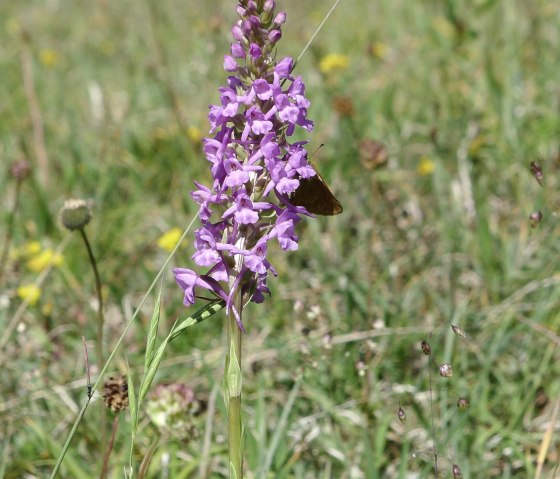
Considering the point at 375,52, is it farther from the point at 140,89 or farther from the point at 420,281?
the point at 420,281

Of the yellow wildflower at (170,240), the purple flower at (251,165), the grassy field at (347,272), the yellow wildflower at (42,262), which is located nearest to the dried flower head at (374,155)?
the grassy field at (347,272)

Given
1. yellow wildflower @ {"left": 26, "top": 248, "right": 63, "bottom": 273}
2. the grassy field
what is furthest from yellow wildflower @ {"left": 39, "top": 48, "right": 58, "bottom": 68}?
yellow wildflower @ {"left": 26, "top": 248, "right": 63, "bottom": 273}

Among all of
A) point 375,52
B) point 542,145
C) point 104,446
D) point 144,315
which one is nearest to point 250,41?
point 104,446

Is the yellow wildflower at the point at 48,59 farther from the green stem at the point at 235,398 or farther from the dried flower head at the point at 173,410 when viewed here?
the green stem at the point at 235,398

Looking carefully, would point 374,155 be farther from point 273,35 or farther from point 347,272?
point 273,35

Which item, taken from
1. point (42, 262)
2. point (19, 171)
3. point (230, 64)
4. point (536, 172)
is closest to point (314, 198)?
point (230, 64)
